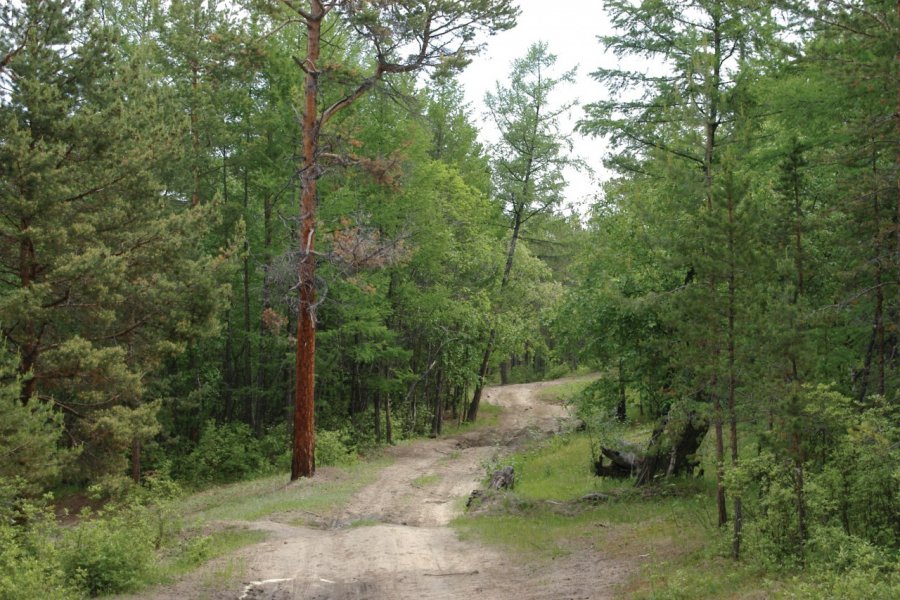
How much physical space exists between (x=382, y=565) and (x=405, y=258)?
36.4ft

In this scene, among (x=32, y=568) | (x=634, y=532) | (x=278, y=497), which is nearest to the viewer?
(x=32, y=568)

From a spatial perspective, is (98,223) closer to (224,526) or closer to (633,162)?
(224,526)

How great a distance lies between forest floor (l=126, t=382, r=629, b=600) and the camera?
33.2ft

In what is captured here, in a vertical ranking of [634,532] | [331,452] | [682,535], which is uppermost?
[682,535]

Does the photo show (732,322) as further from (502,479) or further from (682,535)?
(502,479)

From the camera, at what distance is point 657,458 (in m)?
17.3

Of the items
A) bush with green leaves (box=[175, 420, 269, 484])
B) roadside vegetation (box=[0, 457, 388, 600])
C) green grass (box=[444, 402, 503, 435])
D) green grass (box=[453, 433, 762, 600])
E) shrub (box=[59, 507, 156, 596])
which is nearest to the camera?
roadside vegetation (box=[0, 457, 388, 600])

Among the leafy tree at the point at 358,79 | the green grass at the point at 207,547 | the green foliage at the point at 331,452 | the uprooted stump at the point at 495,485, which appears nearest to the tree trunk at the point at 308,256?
the leafy tree at the point at 358,79

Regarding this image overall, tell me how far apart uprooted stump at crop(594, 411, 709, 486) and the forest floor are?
367cm

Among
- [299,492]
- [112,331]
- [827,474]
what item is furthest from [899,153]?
[112,331]

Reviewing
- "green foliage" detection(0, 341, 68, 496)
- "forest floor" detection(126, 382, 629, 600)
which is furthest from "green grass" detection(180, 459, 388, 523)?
"green foliage" detection(0, 341, 68, 496)

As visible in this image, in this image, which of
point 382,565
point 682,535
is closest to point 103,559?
point 382,565

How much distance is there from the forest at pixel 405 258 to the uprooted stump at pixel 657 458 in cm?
9

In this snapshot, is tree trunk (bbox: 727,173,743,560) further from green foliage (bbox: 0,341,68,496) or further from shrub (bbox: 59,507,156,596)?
green foliage (bbox: 0,341,68,496)
